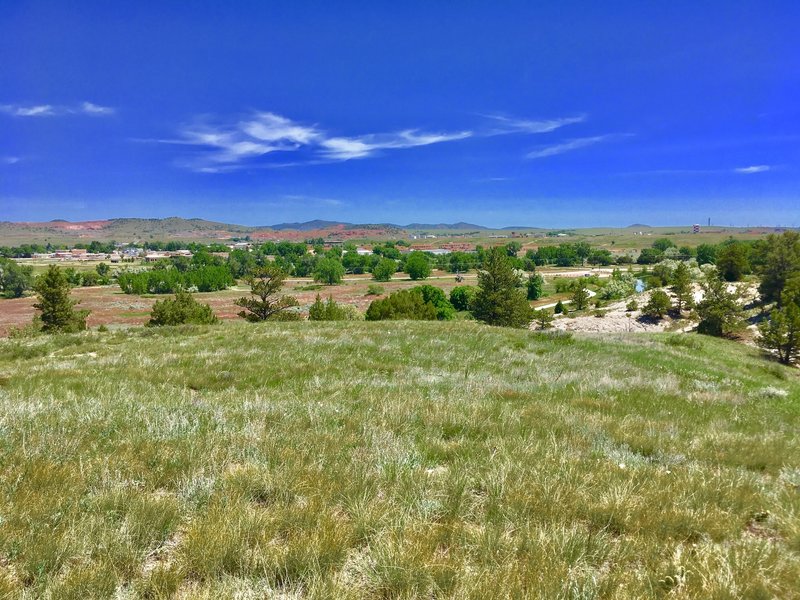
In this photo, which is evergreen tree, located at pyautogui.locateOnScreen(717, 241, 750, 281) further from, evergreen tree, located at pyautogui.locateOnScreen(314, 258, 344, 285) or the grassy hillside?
evergreen tree, located at pyautogui.locateOnScreen(314, 258, 344, 285)

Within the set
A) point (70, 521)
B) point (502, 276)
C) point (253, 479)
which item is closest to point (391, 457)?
point (253, 479)

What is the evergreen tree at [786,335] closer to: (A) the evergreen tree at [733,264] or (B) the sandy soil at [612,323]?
(B) the sandy soil at [612,323]

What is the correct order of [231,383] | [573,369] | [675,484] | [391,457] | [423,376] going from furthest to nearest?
→ [573,369] → [423,376] → [231,383] → [391,457] → [675,484]

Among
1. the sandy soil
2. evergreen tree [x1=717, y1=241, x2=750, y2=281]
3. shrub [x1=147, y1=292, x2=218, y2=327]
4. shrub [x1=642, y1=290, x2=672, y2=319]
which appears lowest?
the sandy soil

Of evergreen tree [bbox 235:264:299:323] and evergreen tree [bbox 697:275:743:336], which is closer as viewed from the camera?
evergreen tree [bbox 697:275:743:336]

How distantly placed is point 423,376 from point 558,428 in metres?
4.77

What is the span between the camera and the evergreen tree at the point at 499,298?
50.8 meters

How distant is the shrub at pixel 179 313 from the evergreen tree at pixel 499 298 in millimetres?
32579

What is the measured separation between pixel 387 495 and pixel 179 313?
140ft

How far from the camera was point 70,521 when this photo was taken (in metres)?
3.17

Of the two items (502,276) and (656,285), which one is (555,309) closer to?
(656,285)

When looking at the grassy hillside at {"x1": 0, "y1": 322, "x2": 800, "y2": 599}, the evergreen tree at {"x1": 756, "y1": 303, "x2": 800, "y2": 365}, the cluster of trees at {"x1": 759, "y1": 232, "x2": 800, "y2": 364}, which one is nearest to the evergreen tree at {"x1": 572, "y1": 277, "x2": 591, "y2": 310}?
the cluster of trees at {"x1": 759, "y1": 232, "x2": 800, "y2": 364}

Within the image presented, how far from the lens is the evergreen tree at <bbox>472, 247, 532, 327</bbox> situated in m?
50.8

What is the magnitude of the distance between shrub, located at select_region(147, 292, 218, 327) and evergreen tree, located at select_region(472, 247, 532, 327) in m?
32.6
